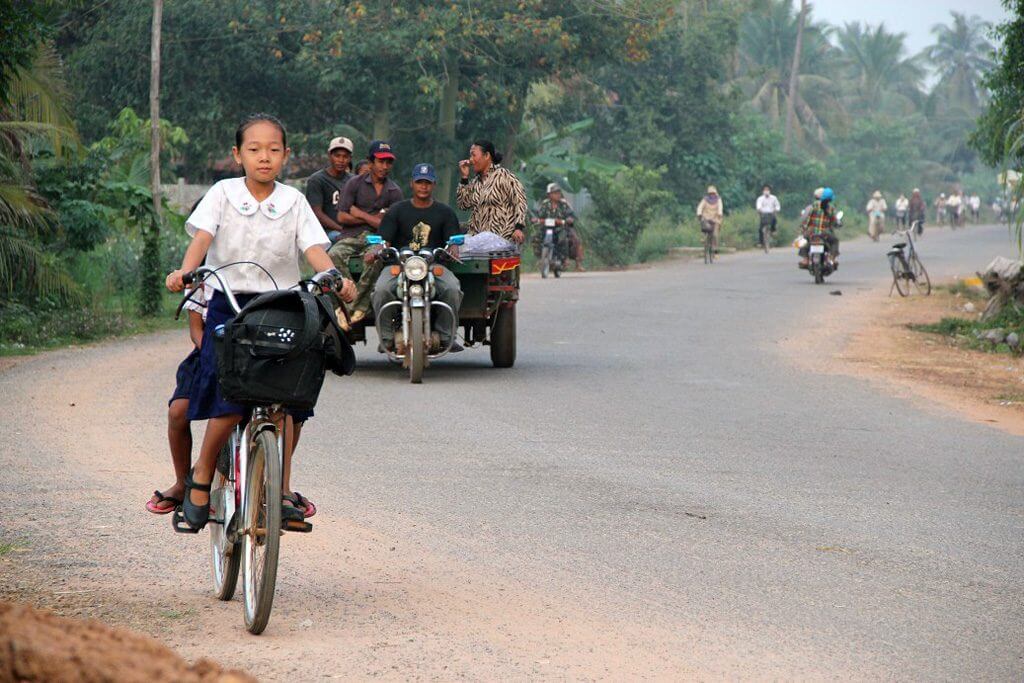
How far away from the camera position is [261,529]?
500 cm

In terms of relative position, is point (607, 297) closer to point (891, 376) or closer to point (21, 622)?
point (891, 376)

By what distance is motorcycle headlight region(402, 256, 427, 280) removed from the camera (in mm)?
12297

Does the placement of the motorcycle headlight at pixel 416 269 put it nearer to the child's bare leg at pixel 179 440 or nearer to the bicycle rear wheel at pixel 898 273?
the child's bare leg at pixel 179 440

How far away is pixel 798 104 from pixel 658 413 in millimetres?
65365

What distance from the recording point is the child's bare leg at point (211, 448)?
5332mm

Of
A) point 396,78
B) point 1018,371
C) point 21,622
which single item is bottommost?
point 1018,371

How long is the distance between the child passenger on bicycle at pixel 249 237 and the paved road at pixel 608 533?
1.90 ft

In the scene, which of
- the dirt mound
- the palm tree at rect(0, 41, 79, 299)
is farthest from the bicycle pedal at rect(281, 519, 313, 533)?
the palm tree at rect(0, 41, 79, 299)

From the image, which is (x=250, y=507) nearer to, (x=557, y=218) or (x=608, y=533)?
(x=608, y=533)

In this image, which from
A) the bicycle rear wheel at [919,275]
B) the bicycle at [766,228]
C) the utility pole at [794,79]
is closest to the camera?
the bicycle rear wheel at [919,275]

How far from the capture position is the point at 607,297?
23281mm

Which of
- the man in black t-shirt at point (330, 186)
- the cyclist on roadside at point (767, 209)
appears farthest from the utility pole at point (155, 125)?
the cyclist on roadside at point (767, 209)

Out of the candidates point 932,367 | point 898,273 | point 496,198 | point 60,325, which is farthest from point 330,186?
point 898,273

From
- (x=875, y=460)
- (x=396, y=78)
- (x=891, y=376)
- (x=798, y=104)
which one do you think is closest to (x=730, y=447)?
(x=875, y=460)
